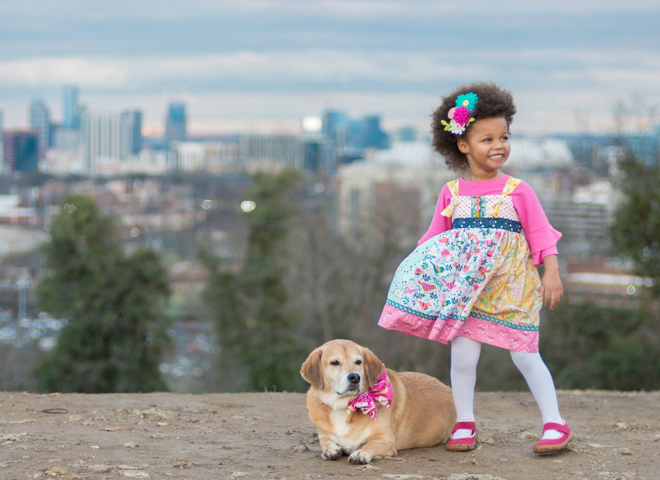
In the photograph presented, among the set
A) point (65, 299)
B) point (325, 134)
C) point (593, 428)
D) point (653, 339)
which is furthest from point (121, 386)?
point (325, 134)

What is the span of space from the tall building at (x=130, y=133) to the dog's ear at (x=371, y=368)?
76.8m

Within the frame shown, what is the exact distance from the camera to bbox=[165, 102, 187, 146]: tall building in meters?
68.7

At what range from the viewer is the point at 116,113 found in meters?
85.9

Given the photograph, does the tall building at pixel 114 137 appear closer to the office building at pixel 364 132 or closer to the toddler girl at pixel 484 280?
the office building at pixel 364 132

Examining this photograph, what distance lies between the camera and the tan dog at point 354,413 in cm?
427

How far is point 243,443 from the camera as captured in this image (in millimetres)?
4801

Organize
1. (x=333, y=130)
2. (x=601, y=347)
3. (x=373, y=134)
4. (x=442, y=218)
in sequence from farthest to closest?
(x=373, y=134) → (x=333, y=130) → (x=601, y=347) → (x=442, y=218)

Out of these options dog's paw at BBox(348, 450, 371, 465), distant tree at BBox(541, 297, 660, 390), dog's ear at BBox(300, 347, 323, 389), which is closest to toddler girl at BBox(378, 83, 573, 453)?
dog's ear at BBox(300, 347, 323, 389)

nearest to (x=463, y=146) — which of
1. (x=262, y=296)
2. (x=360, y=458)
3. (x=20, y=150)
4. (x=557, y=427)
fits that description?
(x=557, y=427)

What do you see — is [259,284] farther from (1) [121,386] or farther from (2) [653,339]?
(2) [653,339]

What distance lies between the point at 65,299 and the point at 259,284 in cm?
575

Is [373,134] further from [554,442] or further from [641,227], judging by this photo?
[554,442]

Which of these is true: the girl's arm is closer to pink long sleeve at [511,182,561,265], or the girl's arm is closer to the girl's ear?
pink long sleeve at [511,182,561,265]

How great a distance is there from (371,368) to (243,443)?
0.93 meters
